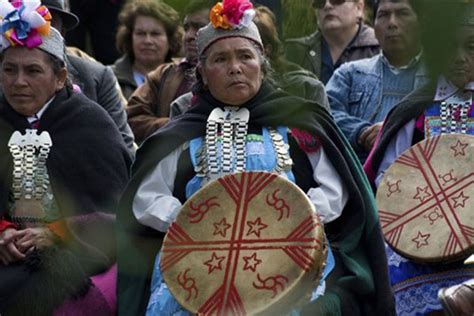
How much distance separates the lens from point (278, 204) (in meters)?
3.91

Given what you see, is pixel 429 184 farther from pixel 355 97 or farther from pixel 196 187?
pixel 196 187

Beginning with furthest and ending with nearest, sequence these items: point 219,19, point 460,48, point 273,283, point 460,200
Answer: point 460,200 < point 219,19 < point 273,283 < point 460,48

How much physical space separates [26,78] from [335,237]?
1566 millimetres

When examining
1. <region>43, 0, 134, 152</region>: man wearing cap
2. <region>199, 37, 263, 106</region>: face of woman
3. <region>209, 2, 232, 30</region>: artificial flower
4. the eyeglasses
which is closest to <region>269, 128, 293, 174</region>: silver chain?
<region>199, 37, 263, 106</region>: face of woman

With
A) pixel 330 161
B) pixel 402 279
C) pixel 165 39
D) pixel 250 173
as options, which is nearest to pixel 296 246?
pixel 250 173

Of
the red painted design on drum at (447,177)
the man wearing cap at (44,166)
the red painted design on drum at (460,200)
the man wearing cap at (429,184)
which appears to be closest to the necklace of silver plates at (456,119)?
the man wearing cap at (429,184)

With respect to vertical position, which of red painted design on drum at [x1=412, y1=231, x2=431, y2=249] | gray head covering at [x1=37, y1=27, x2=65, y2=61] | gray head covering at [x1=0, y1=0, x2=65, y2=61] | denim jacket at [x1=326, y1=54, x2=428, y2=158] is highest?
gray head covering at [x1=0, y1=0, x2=65, y2=61]

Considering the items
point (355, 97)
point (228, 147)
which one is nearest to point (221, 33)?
point (228, 147)

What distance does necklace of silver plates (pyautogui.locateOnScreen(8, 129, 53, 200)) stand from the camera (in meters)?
4.71

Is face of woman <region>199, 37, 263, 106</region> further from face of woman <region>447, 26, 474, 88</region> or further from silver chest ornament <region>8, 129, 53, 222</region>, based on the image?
face of woman <region>447, 26, 474, 88</region>

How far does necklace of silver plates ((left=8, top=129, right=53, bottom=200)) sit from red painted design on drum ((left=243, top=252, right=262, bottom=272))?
1283 millimetres

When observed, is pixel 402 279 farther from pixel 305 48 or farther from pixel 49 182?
pixel 305 48

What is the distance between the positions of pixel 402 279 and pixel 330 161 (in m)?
1.31

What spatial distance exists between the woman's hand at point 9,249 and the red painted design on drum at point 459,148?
7.15 feet
